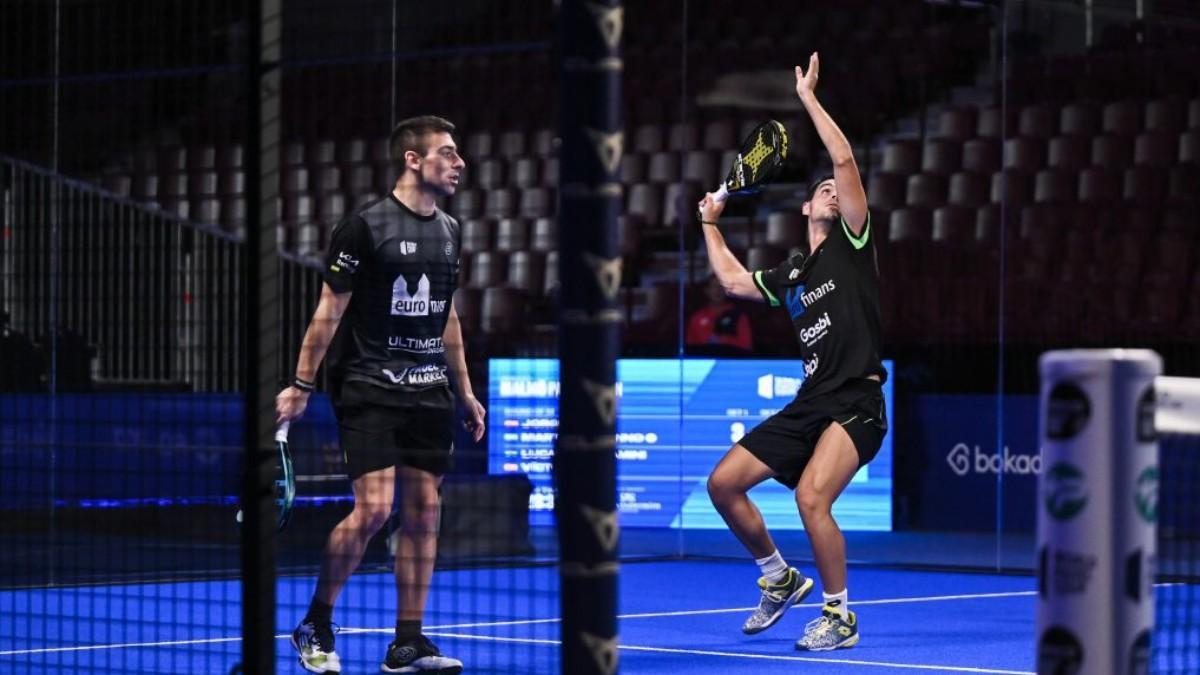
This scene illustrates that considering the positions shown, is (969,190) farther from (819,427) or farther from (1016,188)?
Answer: (819,427)

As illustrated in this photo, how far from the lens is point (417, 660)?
6.48 metres

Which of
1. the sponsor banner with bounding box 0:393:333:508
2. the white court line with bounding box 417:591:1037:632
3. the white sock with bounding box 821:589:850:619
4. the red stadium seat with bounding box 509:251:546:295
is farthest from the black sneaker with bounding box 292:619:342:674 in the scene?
the red stadium seat with bounding box 509:251:546:295

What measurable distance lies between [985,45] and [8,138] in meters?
5.81

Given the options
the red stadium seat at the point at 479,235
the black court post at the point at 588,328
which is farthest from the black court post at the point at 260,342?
the red stadium seat at the point at 479,235

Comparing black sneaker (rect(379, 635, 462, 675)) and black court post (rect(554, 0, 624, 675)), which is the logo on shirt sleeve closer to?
black sneaker (rect(379, 635, 462, 675))

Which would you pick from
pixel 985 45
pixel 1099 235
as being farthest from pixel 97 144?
pixel 1099 235

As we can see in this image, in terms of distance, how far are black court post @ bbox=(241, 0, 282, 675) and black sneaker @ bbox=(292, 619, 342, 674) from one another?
2725 millimetres

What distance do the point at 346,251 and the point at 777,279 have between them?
2.35m

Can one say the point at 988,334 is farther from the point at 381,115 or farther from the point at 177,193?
the point at 177,193

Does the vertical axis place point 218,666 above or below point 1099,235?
below

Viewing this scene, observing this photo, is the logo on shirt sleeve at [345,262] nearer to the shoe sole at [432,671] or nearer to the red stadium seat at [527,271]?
the shoe sole at [432,671]

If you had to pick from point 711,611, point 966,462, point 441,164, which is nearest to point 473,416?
point 441,164

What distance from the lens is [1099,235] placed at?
44.0 ft

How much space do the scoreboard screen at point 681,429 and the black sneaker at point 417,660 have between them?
5.76 meters
